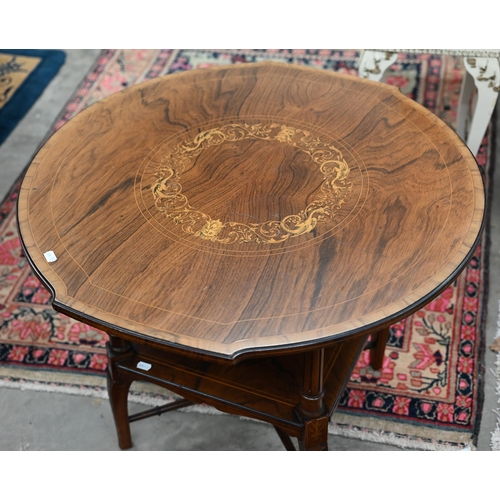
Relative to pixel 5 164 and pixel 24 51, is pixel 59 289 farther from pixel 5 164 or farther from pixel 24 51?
pixel 24 51

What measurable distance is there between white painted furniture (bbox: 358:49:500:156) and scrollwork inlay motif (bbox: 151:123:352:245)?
776 mm

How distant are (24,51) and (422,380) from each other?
7.28ft

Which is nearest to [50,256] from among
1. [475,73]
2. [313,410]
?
[313,410]

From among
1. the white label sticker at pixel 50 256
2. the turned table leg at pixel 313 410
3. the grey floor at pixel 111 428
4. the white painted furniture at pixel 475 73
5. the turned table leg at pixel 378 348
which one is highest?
the white painted furniture at pixel 475 73

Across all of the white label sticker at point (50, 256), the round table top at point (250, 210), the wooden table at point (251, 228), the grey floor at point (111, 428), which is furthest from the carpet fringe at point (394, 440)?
the white label sticker at point (50, 256)

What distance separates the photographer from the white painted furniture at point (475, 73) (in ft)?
6.32

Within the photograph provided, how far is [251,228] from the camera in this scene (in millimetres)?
1155

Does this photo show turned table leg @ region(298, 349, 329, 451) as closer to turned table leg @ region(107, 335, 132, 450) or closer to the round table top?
the round table top

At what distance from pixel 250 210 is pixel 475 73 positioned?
1112 mm

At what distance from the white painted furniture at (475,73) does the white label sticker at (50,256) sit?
127cm

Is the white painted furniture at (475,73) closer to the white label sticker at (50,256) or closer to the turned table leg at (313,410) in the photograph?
the turned table leg at (313,410)

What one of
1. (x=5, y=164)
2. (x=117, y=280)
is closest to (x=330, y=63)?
(x=5, y=164)

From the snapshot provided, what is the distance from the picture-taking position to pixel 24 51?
9.41ft

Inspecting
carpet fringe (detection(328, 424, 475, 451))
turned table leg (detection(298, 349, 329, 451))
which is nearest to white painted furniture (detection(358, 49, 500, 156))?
carpet fringe (detection(328, 424, 475, 451))
